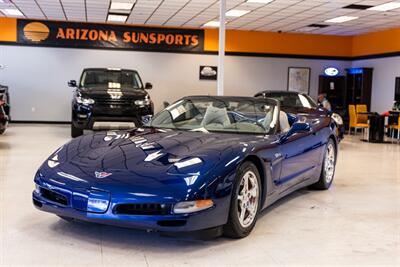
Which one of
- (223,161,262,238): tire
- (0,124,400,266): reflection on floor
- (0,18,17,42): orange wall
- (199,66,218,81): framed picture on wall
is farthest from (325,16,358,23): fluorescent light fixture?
(223,161,262,238): tire

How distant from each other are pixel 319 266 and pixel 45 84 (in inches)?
530

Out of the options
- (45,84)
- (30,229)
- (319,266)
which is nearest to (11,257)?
(30,229)

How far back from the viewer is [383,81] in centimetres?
1514

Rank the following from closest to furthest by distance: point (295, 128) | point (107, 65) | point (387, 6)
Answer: point (295, 128)
point (387, 6)
point (107, 65)

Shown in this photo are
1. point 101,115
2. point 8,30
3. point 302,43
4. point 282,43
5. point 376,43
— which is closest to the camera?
point 101,115

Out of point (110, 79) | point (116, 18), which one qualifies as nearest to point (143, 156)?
point (110, 79)

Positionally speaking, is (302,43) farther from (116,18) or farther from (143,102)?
(143,102)

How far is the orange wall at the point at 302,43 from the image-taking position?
52.0 feet

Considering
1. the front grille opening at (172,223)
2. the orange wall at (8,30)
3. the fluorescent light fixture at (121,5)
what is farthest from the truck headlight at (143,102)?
the front grille opening at (172,223)

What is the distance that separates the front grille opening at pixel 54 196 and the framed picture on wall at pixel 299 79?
47.0ft

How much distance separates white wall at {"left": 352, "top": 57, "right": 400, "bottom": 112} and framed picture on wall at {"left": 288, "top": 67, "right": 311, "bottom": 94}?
2.13 meters

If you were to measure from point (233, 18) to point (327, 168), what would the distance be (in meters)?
8.99

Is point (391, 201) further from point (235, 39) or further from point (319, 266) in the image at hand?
point (235, 39)

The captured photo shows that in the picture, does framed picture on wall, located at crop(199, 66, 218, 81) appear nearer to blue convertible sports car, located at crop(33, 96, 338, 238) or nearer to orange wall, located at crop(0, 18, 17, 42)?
orange wall, located at crop(0, 18, 17, 42)
